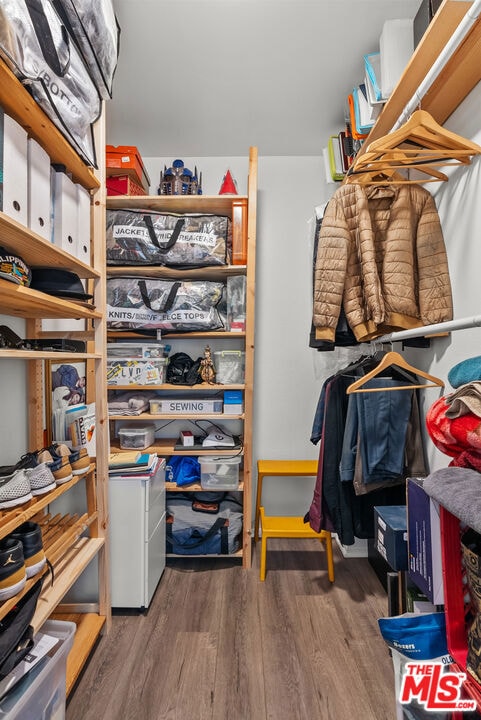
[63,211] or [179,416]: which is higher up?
[63,211]

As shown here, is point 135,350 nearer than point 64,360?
No

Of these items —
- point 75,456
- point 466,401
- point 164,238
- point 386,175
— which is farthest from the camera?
point 164,238

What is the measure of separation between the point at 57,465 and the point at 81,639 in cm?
75

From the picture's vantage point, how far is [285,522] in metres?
2.16

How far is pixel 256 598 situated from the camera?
6.30ft

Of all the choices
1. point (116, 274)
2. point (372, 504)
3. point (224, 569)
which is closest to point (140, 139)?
point (116, 274)

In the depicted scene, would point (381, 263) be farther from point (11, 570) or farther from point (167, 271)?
point (11, 570)

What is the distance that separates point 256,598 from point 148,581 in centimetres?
55

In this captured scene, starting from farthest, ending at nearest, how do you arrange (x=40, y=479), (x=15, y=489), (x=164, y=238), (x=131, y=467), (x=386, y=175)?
(x=164, y=238) < (x=131, y=467) < (x=386, y=175) < (x=40, y=479) < (x=15, y=489)

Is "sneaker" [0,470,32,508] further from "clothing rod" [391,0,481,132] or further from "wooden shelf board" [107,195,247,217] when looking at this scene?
"clothing rod" [391,0,481,132]

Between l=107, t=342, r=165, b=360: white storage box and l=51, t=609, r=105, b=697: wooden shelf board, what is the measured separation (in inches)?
50.2

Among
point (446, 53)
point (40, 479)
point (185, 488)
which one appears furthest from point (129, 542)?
point (446, 53)

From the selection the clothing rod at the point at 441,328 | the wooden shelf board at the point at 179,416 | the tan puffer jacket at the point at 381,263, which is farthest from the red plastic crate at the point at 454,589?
the wooden shelf board at the point at 179,416

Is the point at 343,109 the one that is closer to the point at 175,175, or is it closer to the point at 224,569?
the point at 175,175
